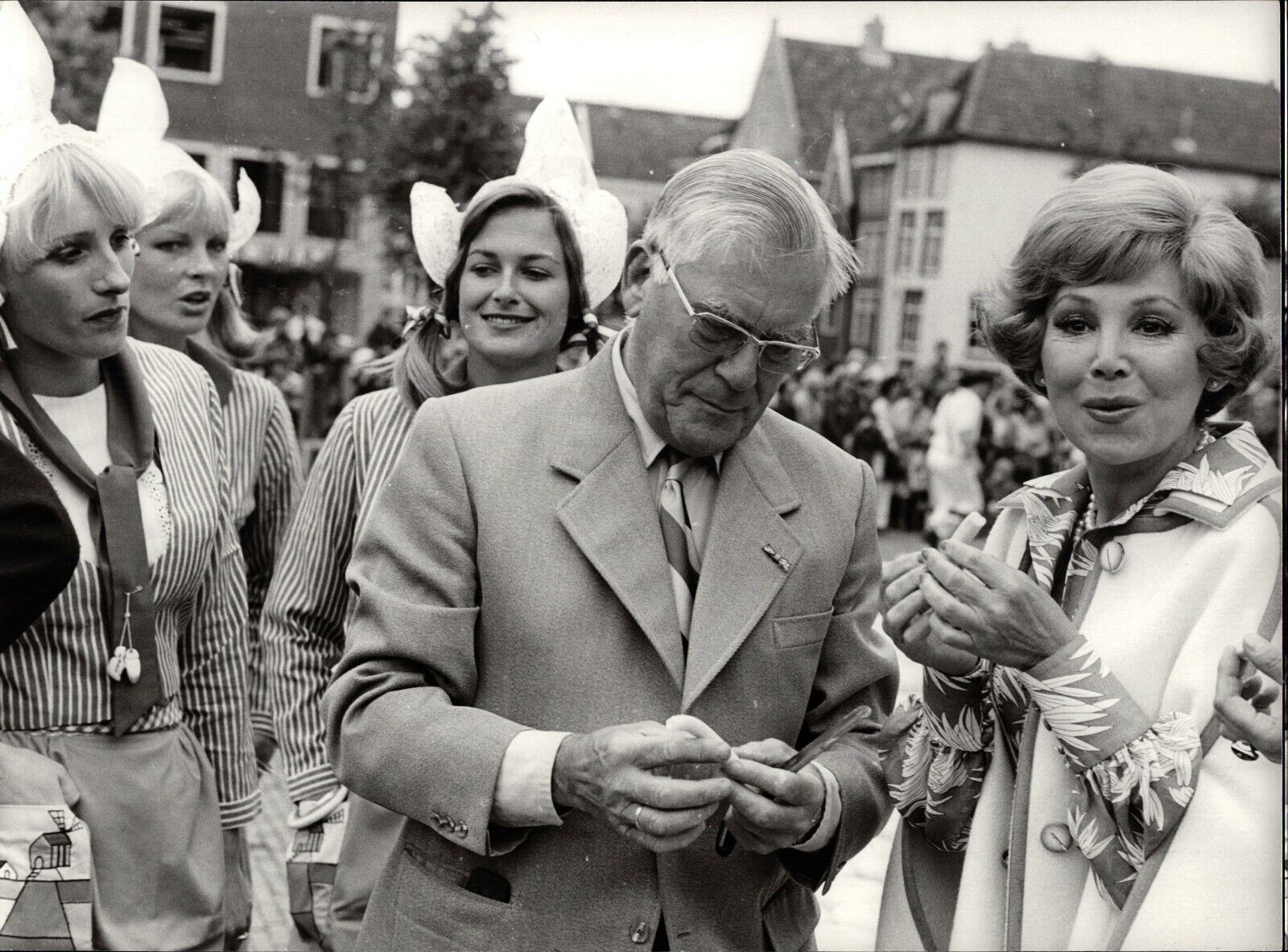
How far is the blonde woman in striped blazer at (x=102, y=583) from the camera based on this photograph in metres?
2.93

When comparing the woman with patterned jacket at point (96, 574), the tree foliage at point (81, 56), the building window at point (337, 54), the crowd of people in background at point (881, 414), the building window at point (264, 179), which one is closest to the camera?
the woman with patterned jacket at point (96, 574)

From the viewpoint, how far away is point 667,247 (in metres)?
2.32

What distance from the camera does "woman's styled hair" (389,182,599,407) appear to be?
3.60 metres

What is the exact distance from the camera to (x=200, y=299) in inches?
165

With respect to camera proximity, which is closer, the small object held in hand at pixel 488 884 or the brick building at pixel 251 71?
the small object held in hand at pixel 488 884

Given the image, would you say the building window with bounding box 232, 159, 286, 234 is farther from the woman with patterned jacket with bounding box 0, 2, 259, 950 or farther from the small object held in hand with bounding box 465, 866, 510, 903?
the small object held in hand with bounding box 465, 866, 510, 903

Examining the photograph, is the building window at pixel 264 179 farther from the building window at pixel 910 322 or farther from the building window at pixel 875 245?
the building window at pixel 875 245

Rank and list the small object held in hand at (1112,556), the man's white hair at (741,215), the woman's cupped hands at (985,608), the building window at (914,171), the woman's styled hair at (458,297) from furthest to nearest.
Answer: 1. the building window at (914,171)
2. the woman's styled hair at (458,297)
3. the man's white hair at (741,215)
4. the small object held in hand at (1112,556)
5. the woman's cupped hands at (985,608)

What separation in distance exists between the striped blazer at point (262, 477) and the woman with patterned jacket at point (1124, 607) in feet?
7.38

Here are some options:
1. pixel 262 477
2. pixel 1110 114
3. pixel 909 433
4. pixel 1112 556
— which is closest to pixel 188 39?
pixel 262 477

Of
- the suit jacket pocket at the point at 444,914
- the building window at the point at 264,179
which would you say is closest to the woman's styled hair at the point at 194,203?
the building window at the point at 264,179

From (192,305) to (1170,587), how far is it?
2914 millimetres

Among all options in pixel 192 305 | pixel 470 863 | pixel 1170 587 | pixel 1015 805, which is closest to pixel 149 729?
pixel 470 863

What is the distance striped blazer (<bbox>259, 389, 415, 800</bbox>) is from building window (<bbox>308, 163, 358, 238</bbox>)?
21.2ft
